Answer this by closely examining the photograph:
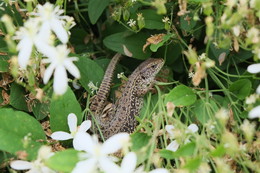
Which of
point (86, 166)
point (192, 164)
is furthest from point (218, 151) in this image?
point (86, 166)

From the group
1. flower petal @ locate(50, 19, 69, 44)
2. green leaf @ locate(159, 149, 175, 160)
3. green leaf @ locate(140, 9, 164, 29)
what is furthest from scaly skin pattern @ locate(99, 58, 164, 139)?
flower petal @ locate(50, 19, 69, 44)

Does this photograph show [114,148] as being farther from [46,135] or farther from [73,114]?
[46,135]

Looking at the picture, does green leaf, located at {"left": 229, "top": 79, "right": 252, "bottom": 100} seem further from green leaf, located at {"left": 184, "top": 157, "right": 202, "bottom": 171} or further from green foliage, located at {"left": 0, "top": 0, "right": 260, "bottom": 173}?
green leaf, located at {"left": 184, "top": 157, "right": 202, "bottom": 171}

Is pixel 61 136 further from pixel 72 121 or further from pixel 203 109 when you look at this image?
pixel 203 109

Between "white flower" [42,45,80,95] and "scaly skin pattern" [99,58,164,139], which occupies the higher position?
"white flower" [42,45,80,95]

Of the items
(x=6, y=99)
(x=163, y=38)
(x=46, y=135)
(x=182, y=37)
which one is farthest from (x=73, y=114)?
(x=182, y=37)

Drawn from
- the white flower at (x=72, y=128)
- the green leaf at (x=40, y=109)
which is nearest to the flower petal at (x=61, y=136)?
the white flower at (x=72, y=128)

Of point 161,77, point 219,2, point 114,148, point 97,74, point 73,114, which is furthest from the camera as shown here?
point 161,77
